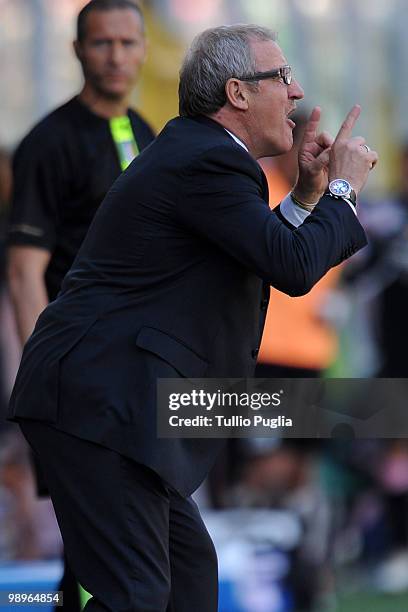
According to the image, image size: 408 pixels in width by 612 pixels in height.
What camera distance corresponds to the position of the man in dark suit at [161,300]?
9.73 feet

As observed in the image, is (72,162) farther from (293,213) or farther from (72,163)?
(293,213)

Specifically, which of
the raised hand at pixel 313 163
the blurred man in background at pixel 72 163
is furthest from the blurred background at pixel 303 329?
the raised hand at pixel 313 163

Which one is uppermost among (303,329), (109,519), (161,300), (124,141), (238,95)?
(238,95)

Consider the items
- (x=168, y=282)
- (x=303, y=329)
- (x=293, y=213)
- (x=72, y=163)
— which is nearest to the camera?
(x=168, y=282)

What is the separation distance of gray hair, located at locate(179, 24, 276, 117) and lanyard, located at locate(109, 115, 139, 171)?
982 millimetres

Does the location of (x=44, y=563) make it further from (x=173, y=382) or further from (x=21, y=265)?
(x=173, y=382)

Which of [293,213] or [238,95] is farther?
[293,213]

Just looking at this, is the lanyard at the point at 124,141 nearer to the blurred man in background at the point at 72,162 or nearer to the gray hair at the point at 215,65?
the blurred man in background at the point at 72,162

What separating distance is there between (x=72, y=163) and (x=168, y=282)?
118 centimetres

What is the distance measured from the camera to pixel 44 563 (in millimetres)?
5883

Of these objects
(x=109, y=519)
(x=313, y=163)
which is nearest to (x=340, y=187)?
(x=313, y=163)

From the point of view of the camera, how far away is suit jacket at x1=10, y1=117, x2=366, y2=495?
2.95 meters

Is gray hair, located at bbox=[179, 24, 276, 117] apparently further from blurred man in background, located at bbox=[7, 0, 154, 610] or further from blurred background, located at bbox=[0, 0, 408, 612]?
blurred background, located at bbox=[0, 0, 408, 612]

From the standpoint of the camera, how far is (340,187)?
3.03 m
